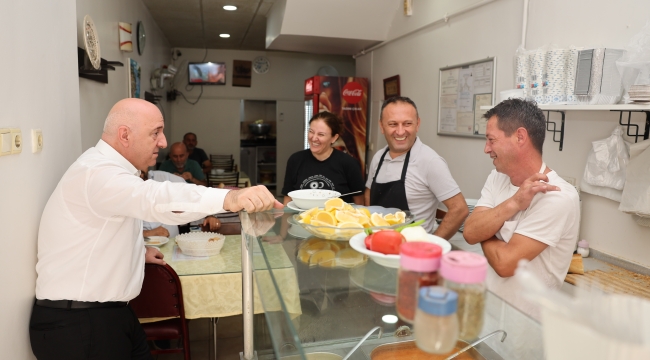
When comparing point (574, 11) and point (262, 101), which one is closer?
point (574, 11)

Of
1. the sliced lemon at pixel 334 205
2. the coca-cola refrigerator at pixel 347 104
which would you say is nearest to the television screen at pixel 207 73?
the coca-cola refrigerator at pixel 347 104

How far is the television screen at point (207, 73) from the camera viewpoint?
33.0ft

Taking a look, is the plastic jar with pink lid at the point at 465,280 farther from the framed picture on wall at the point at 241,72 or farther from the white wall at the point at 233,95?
the framed picture on wall at the point at 241,72

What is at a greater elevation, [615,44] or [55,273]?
[615,44]

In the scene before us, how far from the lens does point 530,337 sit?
977mm

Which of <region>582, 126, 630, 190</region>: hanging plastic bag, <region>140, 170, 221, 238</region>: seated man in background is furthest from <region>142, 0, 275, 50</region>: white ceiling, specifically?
<region>582, 126, 630, 190</region>: hanging plastic bag

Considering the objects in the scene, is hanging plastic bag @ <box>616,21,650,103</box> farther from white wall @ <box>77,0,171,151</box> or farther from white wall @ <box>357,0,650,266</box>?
white wall @ <box>77,0,171,151</box>

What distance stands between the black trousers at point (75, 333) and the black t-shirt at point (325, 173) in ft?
4.40

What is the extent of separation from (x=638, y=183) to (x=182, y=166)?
5.13 metres

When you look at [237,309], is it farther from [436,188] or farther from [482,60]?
[482,60]

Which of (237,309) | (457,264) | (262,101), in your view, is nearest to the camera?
(457,264)

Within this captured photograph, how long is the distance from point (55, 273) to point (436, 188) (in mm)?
1740

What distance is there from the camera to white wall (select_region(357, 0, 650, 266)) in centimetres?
262

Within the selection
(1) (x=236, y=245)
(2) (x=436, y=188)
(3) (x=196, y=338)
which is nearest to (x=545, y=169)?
(2) (x=436, y=188)
